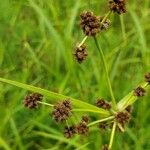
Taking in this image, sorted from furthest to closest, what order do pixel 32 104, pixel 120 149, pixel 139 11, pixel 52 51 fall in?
pixel 139 11 → pixel 52 51 → pixel 120 149 → pixel 32 104

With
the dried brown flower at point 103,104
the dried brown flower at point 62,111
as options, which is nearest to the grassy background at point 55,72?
the dried brown flower at point 103,104

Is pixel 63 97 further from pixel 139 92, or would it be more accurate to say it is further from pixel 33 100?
pixel 139 92

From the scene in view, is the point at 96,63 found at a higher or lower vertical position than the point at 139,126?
higher

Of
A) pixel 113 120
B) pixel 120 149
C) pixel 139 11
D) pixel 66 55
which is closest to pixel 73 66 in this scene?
pixel 66 55

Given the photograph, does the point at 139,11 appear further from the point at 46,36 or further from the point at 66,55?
the point at 66,55

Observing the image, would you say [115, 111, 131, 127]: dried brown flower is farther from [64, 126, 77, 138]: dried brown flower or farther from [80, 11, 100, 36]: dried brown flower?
[80, 11, 100, 36]: dried brown flower

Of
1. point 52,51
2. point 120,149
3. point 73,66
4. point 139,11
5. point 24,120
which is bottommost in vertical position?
point 120,149

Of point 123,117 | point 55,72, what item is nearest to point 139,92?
point 123,117

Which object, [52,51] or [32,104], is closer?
[32,104]
